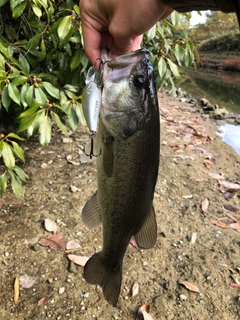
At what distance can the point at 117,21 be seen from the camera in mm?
1391

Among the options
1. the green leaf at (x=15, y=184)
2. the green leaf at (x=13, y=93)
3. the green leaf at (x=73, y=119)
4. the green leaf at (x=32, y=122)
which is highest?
the green leaf at (x=13, y=93)

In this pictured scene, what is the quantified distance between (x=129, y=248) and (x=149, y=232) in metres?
1.48

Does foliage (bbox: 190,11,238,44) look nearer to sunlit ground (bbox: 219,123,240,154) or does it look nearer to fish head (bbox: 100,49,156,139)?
sunlit ground (bbox: 219,123,240,154)

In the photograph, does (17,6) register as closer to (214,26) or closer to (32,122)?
(32,122)

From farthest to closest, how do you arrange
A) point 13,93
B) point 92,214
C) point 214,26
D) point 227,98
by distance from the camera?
point 214,26, point 227,98, point 13,93, point 92,214

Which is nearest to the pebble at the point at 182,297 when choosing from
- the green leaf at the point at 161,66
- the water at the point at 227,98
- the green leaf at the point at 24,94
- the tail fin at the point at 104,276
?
the tail fin at the point at 104,276

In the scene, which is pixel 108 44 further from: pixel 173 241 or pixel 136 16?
pixel 173 241

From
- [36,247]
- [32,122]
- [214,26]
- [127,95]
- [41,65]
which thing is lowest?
[36,247]

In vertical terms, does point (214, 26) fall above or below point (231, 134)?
above

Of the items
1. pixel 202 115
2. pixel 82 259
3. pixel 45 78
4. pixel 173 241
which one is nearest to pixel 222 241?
pixel 173 241

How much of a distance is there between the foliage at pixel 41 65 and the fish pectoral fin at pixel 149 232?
1323mm

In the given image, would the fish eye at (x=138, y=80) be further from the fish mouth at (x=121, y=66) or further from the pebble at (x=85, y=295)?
the pebble at (x=85, y=295)

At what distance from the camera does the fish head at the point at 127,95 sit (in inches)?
58.3

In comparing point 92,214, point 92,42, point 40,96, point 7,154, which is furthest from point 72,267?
point 92,42
